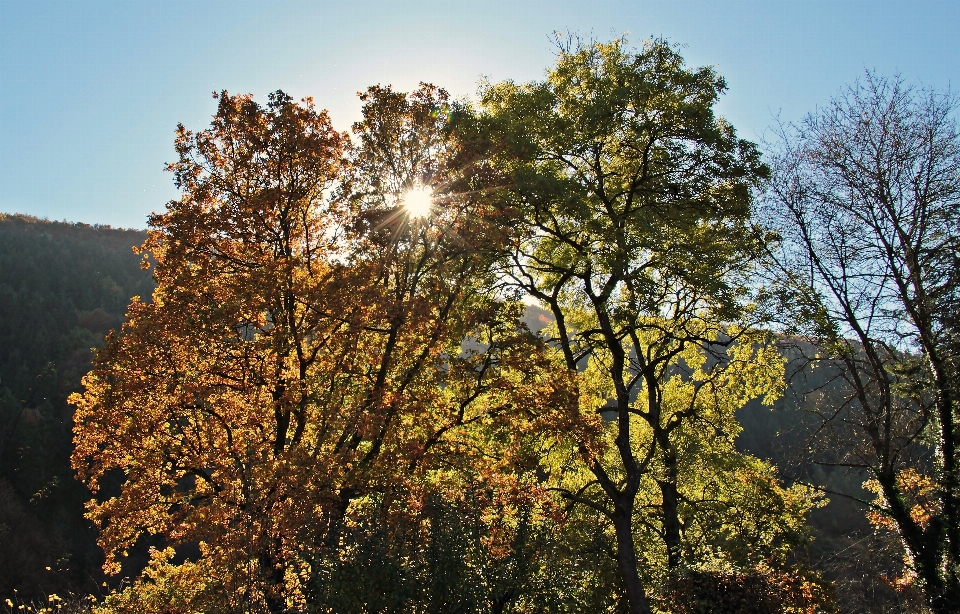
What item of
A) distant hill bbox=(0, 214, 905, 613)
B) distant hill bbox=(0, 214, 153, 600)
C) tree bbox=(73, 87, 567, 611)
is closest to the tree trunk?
tree bbox=(73, 87, 567, 611)

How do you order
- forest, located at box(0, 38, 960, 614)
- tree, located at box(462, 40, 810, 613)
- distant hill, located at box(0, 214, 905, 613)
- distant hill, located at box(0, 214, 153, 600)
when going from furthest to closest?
distant hill, located at box(0, 214, 153, 600)
distant hill, located at box(0, 214, 905, 613)
tree, located at box(462, 40, 810, 613)
forest, located at box(0, 38, 960, 614)

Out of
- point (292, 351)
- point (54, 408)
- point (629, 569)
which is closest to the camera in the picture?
point (629, 569)

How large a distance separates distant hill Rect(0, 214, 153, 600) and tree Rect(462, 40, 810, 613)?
→ 2430 centimetres

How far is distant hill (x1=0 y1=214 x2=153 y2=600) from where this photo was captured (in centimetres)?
3575

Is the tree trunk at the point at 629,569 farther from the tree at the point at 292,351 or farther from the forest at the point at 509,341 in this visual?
the tree at the point at 292,351

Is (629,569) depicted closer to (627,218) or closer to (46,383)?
(627,218)

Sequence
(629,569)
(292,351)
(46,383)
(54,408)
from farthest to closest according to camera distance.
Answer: (46,383), (54,408), (292,351), (629,569)

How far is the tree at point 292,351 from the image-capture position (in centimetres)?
1010

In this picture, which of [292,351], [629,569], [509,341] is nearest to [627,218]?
[509,341]

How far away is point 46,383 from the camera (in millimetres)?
46188

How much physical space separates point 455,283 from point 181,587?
7424mm

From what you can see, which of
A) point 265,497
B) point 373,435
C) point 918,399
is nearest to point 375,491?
point 373,435

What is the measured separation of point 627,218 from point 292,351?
7135 mm

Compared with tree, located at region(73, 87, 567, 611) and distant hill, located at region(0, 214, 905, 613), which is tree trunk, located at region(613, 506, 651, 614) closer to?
tree, located at region(73, 87, 567, 611)
